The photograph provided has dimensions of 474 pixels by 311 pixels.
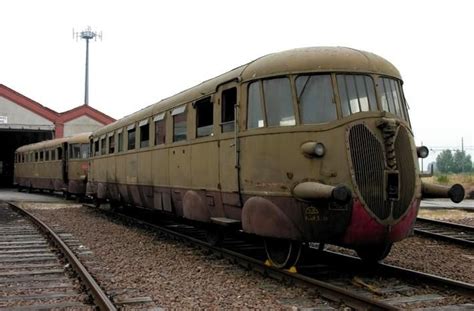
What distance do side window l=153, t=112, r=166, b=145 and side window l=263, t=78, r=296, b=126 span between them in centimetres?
418

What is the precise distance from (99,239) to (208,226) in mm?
3070

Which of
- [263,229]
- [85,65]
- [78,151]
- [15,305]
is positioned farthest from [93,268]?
[85,65]

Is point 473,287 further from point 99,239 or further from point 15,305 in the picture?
point 99,239

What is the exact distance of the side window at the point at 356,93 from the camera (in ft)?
22.5

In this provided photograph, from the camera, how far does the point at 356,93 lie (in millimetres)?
6953

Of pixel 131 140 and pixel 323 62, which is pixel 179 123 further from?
pixel 323 62

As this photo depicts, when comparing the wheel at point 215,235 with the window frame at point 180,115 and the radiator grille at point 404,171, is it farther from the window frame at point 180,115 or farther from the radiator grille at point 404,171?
the radiator grille at point 404,171

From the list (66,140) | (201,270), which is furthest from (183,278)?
(66,140)

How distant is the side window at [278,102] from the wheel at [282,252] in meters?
1.61

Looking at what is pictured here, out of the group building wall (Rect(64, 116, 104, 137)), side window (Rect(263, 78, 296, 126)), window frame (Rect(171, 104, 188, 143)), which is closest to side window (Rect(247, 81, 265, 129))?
side window (Rect(263, 78, 296, 126))

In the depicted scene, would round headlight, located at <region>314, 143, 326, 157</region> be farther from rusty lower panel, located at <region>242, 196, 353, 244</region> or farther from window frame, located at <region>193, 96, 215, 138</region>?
window frame, located at <region>193, 96, 215, 138</region>

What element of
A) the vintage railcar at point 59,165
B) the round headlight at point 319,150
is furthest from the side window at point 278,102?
the vintage railcar at point 59,165

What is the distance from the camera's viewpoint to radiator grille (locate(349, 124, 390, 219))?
21.2 feet

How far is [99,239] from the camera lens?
11.4 metres
